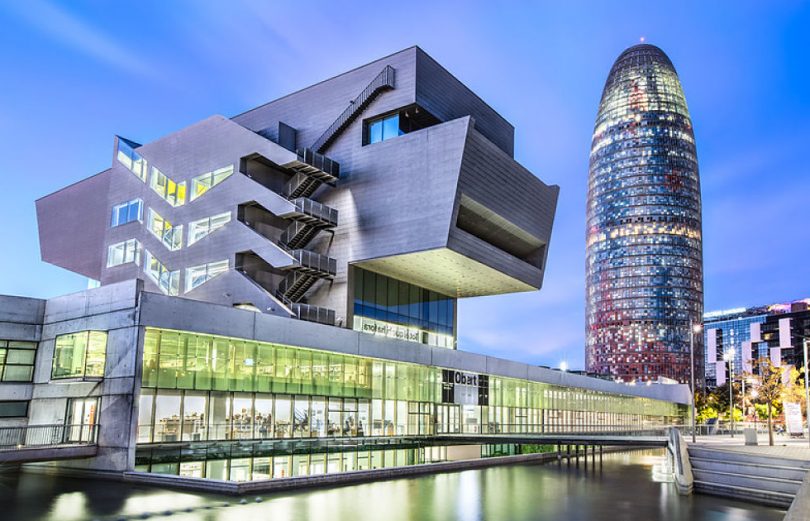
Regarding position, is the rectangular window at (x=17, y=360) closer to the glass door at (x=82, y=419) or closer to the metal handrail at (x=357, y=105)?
the glass door at (x=82, y=419)

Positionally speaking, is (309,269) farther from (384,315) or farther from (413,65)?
(413,65)

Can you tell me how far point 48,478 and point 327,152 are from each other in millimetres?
35771

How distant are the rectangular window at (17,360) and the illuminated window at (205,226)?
2169 centimetres

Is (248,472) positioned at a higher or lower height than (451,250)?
lower

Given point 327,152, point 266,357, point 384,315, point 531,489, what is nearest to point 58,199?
point 327,152

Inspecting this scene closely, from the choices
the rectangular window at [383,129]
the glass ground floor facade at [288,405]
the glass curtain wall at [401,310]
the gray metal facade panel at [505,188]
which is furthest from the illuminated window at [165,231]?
the gray metal facade panel at [505,188]

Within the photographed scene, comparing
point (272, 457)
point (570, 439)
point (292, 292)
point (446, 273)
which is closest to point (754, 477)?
point (570, 439)

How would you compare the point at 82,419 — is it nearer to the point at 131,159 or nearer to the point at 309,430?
the point at 309,430

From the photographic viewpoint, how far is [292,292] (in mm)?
58219

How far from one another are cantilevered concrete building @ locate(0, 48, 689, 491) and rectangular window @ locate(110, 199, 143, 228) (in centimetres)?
21

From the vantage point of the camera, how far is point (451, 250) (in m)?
53.4

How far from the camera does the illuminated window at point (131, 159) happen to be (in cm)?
6562

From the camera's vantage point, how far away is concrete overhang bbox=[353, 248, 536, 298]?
2219 inches

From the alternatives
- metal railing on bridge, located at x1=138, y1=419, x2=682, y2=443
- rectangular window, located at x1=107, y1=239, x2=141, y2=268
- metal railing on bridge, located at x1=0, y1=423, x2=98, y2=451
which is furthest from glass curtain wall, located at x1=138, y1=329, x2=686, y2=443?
rectangular window, located at x1=107, y1=239, x2=141, y2=268
